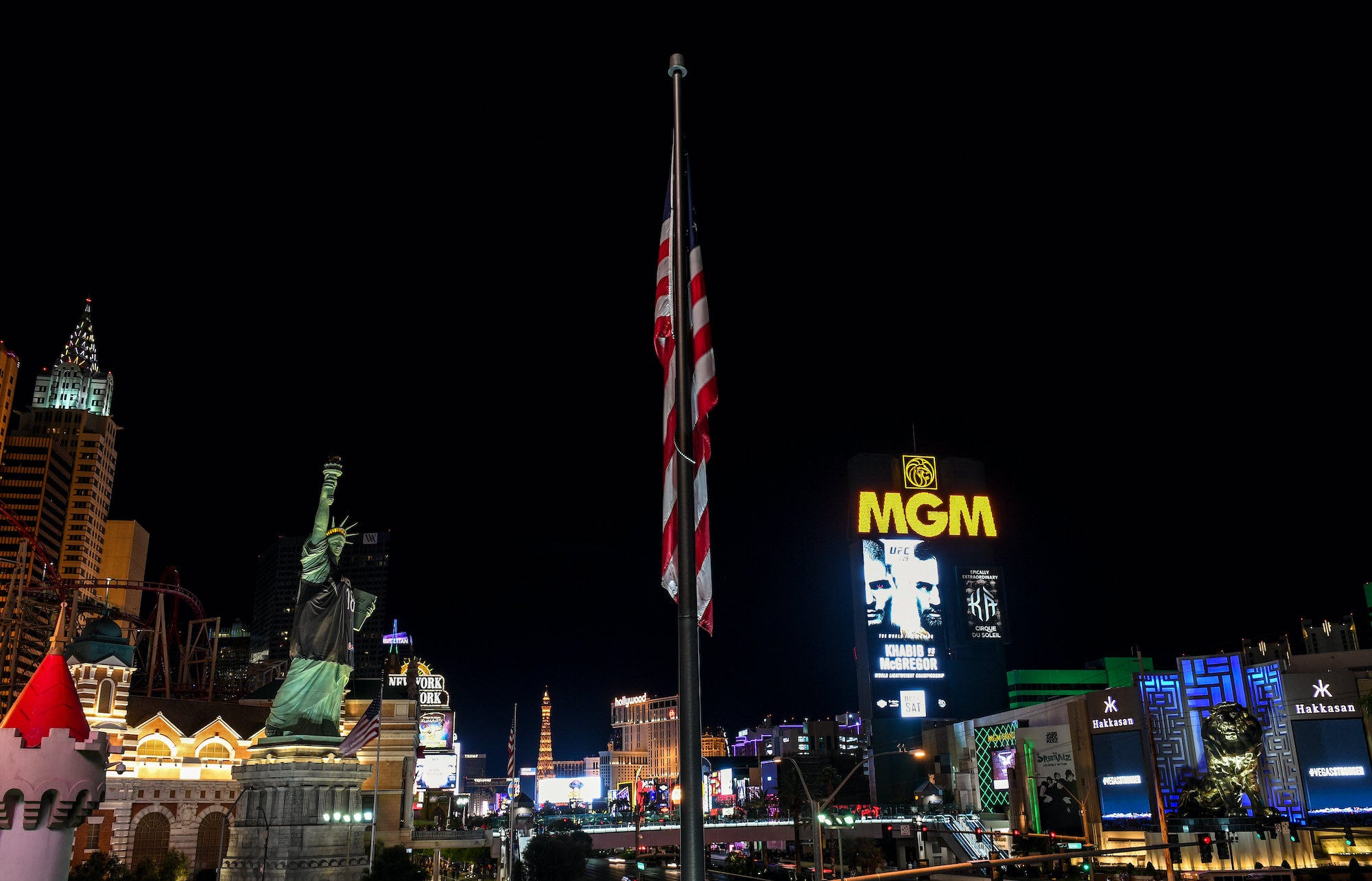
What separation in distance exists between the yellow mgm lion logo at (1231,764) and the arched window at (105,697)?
63992 mm

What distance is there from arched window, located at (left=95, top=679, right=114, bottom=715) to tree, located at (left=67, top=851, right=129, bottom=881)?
12060 millimetres

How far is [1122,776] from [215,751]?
60074 millimetres

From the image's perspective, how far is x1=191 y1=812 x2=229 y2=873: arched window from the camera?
57438 mm

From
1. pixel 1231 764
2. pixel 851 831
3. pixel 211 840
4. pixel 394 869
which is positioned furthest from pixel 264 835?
pixel 851 831

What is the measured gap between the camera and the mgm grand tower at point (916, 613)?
94438mm

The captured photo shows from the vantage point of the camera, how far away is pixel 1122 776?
67.2 meters

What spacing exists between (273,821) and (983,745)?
59480 millimetres

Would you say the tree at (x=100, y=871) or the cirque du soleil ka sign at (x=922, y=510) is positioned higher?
the cirque du soleil ka sign at (x=922, y=510)

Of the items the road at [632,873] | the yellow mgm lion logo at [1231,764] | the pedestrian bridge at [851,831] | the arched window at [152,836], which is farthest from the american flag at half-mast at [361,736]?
the yellow mgm lion logo at [1231,764]

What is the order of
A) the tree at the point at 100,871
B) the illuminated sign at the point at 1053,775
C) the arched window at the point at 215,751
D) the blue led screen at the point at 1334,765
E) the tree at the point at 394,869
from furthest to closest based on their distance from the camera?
1. the illuminated sign at the point at 1053,775
2. the arched window at the point at 215,751
3. the blue led screen at the point at 1334,765
4. the tree at the point at 394,869
5. the tree at the point at 100,871

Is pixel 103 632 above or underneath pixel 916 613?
underneath

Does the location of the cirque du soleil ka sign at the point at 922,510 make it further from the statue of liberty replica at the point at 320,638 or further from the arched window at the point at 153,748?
the arched window at the point at 153,748

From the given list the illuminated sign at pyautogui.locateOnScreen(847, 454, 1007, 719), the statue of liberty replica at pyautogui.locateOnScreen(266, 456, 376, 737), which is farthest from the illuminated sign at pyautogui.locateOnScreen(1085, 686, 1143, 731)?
the statue of liberty replica at pyautogui.locateOnScreen(266, 456, 376, 737)

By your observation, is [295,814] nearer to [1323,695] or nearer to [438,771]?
[1323,695]
